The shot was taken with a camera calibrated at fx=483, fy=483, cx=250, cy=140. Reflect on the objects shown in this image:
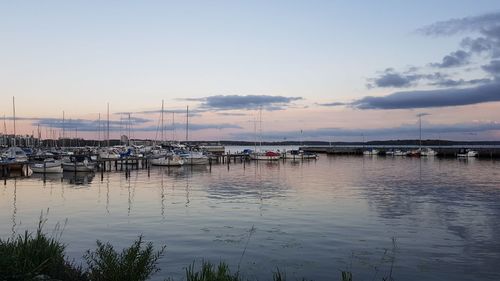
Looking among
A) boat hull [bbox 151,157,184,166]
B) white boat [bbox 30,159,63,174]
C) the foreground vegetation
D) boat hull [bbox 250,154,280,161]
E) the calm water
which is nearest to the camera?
the foreground vegetation

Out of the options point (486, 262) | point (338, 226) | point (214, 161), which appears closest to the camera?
point (486, 262)

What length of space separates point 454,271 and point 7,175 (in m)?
61.8

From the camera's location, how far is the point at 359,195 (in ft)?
137

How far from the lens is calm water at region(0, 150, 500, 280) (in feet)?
60.2

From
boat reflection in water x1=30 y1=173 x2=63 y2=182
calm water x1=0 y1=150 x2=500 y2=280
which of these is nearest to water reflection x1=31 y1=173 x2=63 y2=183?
boat reflection in water x1=30 y1=173 x2=63 y2=182

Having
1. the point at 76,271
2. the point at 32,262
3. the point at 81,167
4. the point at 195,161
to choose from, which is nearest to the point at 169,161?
the point at 195,161

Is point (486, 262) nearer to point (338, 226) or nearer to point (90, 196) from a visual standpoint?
point (338, 226)

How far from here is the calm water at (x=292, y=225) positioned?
18.4 metres

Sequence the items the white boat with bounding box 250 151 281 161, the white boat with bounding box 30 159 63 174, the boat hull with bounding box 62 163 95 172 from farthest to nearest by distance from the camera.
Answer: the white boat with bounding box 250 151 281 161 < the boat hull with bounding box 62 163 95 172 < the white boat with bounding box 30 159 63 174

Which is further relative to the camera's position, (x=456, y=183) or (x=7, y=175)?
(x=7, y=175)

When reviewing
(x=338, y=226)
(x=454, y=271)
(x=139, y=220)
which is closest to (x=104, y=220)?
(x=139, y=220)

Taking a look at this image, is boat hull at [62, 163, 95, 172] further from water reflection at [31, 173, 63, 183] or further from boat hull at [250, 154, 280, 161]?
boat hull at [250, 154, 280, 161]

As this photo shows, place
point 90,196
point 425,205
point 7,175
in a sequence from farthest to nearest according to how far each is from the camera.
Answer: point 7,175, point 90,196, point 425,205

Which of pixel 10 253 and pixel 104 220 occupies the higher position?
pixel 10 253
